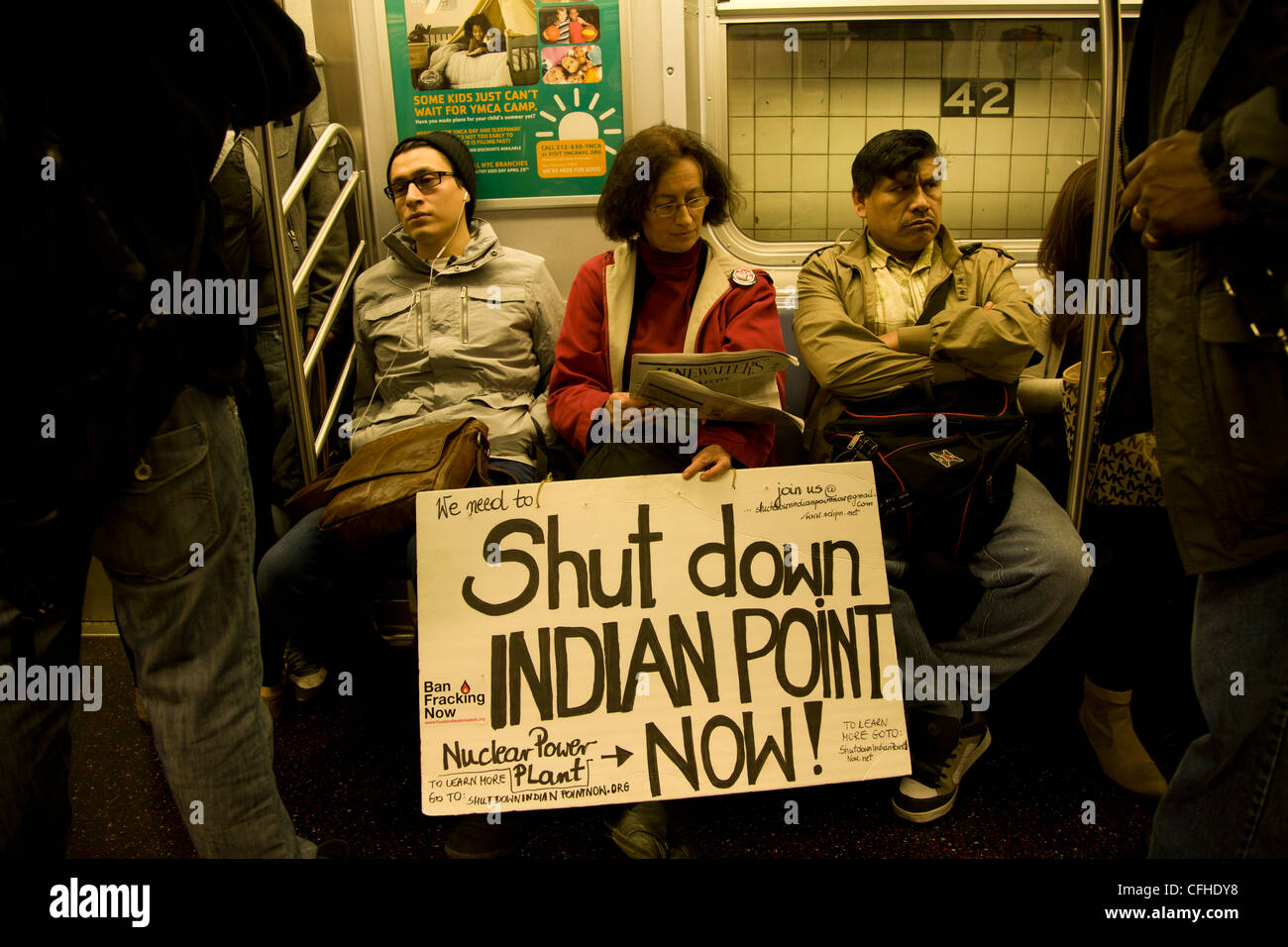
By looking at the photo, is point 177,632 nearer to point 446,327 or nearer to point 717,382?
point 717,382

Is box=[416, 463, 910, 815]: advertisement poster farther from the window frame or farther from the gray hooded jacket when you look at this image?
the window frame

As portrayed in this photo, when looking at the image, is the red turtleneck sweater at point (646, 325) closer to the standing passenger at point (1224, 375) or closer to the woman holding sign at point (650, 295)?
the woman holding sign at point (650, 295)

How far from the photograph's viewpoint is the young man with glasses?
2.30m

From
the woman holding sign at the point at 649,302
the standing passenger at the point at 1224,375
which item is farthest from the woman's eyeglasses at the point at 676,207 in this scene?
the standing passenger at the point at 1224,375

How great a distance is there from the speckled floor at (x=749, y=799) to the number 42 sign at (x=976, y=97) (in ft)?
6.17

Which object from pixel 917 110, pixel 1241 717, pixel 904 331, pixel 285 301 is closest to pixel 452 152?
pixel 285 301

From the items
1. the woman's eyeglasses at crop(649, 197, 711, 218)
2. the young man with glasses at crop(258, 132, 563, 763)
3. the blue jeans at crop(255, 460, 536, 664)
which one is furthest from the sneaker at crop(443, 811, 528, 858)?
the woman's eyeglasses at crop(649, 197, 711, 218)

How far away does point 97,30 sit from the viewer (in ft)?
3.26

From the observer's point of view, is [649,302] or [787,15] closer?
[649,302]

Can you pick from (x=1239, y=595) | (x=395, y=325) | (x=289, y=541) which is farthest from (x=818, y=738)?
(x=395, y=325)

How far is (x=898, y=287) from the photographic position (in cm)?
227

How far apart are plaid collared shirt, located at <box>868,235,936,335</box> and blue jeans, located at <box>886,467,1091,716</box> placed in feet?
1.96

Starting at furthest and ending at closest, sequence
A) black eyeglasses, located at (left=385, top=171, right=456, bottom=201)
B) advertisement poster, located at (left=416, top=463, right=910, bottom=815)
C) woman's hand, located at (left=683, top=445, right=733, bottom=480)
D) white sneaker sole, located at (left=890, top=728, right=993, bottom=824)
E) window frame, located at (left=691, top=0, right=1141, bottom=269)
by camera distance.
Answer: window frame, located at (left=691, top=0, right=1141, bottom=269) → black eyeglasses, located at (left=385, top=171, right=456, bottom=201) → white sneaker sole, located at (left=890, top=728, right=993, bottom=824) → woman's hand, located at (left=683, top=445, right=733, bottom=480) → advertisement poster, located at (left=416, top=463, right=910, bottom=815)

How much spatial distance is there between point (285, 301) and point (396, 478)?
1.88ft
